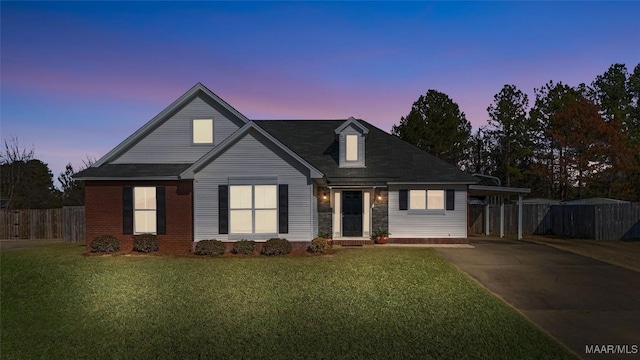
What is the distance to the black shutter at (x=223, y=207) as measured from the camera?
16469 mm

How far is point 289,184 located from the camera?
16594mm

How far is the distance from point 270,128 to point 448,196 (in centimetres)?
1072

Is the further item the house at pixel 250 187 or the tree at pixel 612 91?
the tree at pixel 612 91

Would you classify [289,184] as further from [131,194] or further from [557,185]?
[557,185]

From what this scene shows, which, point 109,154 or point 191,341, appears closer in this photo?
point 191,341

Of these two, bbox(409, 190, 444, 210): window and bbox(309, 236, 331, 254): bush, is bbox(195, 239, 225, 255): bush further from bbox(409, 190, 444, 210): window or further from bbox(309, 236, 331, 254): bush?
bbox(409, 190, 444, 210): window

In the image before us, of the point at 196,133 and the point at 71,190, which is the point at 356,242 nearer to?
the point at 196,133

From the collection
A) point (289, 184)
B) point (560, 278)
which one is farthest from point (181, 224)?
point (560, 278)

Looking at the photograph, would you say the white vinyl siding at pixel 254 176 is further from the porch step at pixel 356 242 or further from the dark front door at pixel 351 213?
the dark front door at pixel 351 213

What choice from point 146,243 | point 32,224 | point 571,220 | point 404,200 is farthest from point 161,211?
point 571,220

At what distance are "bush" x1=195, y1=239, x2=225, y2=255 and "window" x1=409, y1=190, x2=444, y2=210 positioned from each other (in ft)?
29.4

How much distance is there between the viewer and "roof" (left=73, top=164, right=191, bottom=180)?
1681 centimetres

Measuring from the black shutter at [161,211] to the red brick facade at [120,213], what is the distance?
130 millimetres

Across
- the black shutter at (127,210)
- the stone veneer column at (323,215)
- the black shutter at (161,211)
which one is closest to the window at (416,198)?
the stone veneer column at (323,215)
